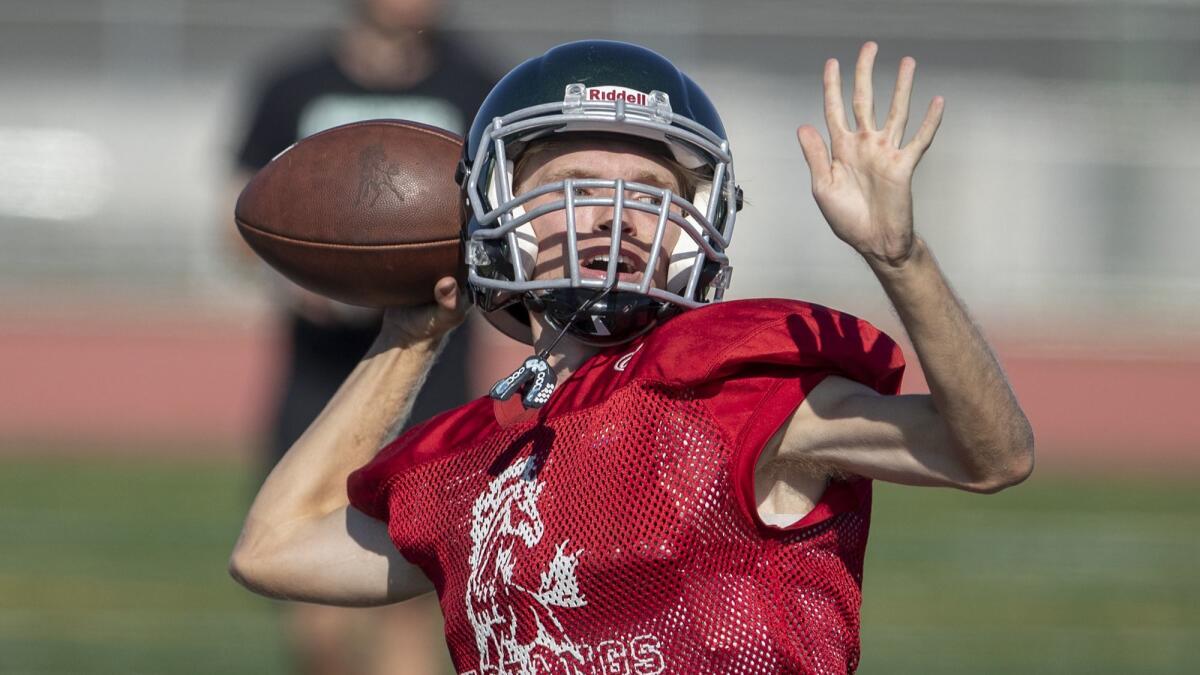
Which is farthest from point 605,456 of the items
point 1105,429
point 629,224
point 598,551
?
point 1105,429

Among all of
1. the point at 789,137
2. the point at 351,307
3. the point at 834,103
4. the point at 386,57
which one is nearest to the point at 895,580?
the point at 351,307

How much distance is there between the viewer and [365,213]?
2.46 metres

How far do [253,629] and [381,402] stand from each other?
3233mm

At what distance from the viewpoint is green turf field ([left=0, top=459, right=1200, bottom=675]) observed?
522cm

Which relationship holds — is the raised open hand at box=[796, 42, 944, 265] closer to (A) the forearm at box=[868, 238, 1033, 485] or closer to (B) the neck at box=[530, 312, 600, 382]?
(A) the forearm at box=[868, 238, 1033, 485]

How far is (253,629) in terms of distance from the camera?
5.57m

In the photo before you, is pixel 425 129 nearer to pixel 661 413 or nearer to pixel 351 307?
pixel 661 413

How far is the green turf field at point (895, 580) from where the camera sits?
5219 mm

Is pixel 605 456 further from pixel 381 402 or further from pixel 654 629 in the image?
pixel 381 402

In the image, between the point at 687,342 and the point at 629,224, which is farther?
the point at 629,224

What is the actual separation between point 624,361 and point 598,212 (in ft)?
0.62

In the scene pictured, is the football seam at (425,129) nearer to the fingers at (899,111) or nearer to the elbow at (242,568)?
the elbow at (242,568)

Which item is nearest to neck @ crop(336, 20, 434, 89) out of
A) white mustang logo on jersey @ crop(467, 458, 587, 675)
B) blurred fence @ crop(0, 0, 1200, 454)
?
white mustang logo on jersey @ crop(467, 458, 587, 675)

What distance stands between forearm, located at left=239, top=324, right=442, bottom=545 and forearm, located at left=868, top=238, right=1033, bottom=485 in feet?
3.54
